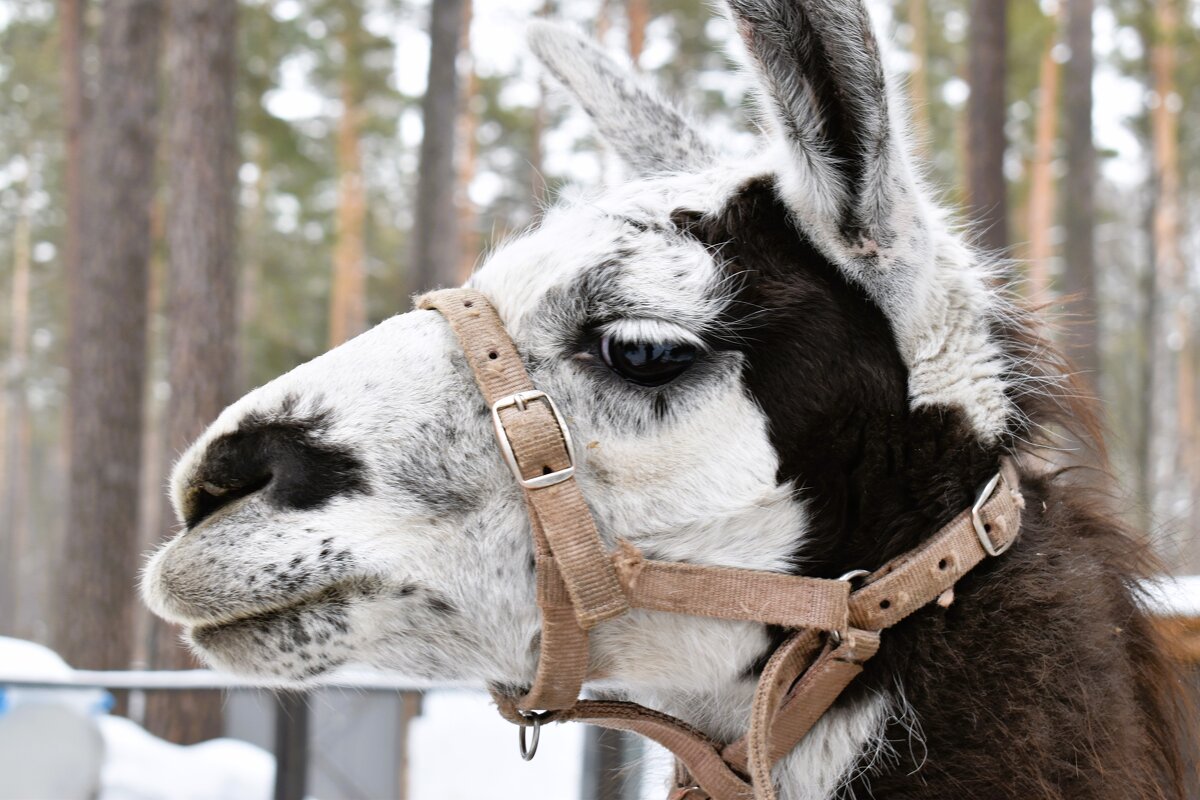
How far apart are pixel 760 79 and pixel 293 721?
369cm

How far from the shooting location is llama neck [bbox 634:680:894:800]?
167 centimetres

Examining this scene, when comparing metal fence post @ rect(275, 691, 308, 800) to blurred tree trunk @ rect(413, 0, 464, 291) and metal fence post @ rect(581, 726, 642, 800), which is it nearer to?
metal fence post @ rect(581, 726, 642, 800)

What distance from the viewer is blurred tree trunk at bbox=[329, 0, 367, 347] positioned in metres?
20.9

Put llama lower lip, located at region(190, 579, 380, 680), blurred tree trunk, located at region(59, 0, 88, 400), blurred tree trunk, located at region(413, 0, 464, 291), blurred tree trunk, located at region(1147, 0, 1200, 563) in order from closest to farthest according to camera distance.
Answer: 1. llama lower lip, located at region(190, 579, 380, 680)
2. blurred tree trunk, located at region(413, 0, 464, 291)
3. blurred tree trunk, located at region(59, 0, 88, 400)
4. blurred tree trunk, located at region(1147, 0, 1200, 563)

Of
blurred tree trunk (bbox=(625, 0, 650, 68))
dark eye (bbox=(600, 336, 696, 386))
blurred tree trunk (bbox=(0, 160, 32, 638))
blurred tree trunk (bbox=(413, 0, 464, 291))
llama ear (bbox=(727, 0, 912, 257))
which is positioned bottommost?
blurred tree trunk (bbox=(0, 160, 32, 638))

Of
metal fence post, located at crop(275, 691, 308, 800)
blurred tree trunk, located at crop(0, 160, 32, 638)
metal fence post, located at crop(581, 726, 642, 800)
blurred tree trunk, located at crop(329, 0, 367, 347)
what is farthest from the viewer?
blurred tree trunk, located at crop(0, 160, 32, 638)

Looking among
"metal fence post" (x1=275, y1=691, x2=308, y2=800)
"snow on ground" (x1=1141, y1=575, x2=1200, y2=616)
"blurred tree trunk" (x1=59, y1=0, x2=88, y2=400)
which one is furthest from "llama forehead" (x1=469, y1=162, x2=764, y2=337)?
"blurred tree trunk" (x1=59, y1=0, x2=88, y2=400)

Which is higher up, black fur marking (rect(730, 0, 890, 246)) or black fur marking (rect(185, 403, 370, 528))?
black fur marking (rect(730, 0, 890, 246))

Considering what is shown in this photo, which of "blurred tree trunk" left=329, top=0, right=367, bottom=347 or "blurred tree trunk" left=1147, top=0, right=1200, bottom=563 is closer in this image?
"blurred tree trunk" left=1147, top=0, right=1200, bottom=563

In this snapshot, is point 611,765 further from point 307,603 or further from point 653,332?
point 653,332

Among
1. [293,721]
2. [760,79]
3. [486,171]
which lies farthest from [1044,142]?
[760,79]

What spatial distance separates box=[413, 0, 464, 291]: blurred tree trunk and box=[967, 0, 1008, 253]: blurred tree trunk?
476 cm

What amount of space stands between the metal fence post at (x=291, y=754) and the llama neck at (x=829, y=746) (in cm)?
318

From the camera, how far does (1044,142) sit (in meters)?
18.5
